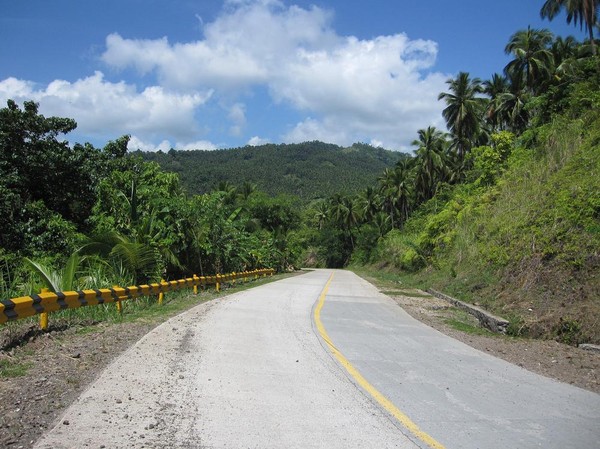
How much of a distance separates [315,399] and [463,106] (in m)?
51.1

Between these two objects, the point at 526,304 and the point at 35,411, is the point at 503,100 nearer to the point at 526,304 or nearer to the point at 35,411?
the point at 526,304

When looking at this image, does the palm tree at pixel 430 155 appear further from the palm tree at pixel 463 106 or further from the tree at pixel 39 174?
the tree at pixel 39 174

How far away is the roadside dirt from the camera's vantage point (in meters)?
4.78

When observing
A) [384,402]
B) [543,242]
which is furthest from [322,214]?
[384,402]

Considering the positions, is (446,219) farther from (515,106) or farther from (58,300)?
(58,300)

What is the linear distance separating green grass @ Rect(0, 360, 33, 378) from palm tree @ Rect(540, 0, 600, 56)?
3684 cm

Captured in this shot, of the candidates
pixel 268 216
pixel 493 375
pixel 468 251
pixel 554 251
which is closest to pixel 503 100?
pixel 268 216

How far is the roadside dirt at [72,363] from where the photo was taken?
15.7 feet

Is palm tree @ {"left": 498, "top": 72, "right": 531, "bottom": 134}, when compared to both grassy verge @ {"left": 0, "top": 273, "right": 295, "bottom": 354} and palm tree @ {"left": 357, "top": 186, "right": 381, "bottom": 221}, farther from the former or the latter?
palm tree @ {"left": 357, "top": 186, "right": 381, "bottom": 221}

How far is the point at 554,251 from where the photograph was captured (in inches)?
502

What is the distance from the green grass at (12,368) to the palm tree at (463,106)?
5130 centimetres

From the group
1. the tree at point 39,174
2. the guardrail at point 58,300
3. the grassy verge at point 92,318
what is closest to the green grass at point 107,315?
the grassy verge at point 92,318

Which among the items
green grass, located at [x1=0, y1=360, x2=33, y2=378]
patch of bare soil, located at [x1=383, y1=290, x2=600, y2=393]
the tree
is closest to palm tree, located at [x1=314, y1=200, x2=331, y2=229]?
the tree

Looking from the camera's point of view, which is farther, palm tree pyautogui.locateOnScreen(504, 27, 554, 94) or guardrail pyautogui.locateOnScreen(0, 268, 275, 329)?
palm tree pyautogui.locateOnScreen(504, 27, 554, 94)
